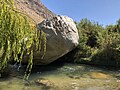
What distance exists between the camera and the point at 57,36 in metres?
15.2

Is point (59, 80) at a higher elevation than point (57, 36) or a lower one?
lower

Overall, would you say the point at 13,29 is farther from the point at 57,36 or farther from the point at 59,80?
the point at 57,36

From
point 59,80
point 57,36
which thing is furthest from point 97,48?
point 59,80

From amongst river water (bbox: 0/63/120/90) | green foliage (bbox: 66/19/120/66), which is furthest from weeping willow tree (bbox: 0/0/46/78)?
green foliage (bbox: 66/19/120/66)

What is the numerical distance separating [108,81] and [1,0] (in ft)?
28.9

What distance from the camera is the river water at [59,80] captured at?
36.8 ft

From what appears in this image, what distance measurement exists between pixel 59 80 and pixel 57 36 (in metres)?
3.44

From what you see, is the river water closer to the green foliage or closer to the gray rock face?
the gray rock face

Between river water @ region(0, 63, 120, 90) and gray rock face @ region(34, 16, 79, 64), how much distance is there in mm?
1078

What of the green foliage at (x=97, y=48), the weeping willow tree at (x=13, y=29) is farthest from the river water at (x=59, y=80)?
the weeping willow tree at (x=13, y=29)

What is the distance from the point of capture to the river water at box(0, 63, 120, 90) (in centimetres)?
1120

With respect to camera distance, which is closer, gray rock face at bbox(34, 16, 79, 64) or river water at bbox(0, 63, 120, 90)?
river water at bbox(0, 63, 120, 90)

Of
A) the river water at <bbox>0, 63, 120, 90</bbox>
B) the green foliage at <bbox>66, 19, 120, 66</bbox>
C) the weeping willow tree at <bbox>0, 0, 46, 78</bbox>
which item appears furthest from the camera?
the green foliage at <bbox>66, 19, 120, 66</bbox>

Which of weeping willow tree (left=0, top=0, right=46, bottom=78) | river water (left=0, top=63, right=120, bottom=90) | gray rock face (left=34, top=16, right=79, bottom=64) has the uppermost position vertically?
gray rock face (left=34, top=16, right=79, bottom=64)
